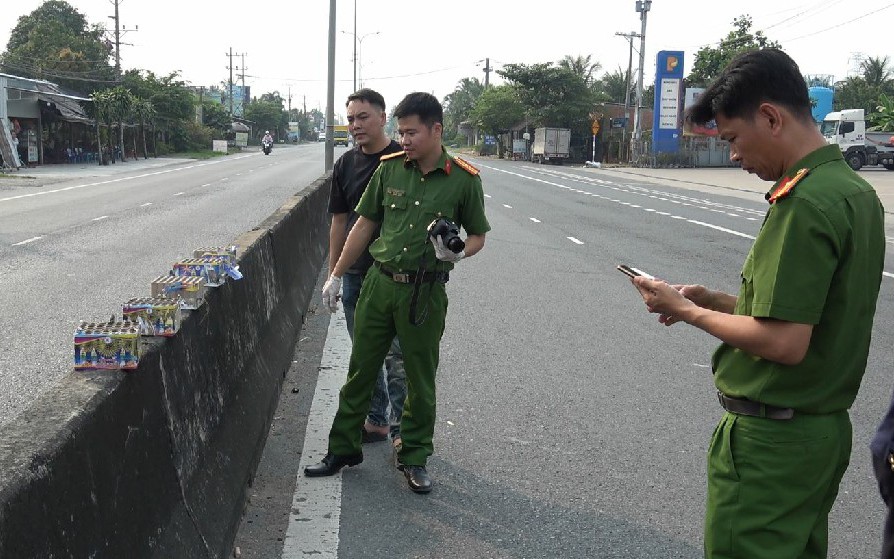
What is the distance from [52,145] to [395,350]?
45.0 m

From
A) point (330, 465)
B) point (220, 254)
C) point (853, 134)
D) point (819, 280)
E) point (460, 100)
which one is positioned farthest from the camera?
point (460, 100)

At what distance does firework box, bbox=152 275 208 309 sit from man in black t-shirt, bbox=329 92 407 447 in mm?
1314

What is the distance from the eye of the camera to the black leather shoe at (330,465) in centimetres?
475

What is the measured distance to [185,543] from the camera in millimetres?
3166

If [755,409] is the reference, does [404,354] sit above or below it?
below

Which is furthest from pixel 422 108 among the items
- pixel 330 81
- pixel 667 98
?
pixel 667 98

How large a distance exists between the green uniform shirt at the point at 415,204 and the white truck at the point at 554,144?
60141 mm

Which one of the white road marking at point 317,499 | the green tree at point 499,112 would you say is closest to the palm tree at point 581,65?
the green tree at point 499,112

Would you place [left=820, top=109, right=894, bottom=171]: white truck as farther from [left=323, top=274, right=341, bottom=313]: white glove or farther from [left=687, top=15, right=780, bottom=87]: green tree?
[left=323, top=274, right=341, bottom=313]: white glove

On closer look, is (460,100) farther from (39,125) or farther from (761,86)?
(761,86)

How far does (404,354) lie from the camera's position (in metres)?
4.63

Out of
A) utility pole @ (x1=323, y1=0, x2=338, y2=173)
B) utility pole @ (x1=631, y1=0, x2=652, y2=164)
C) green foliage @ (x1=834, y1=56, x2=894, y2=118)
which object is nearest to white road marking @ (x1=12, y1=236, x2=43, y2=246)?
utility pole @ (x1=323, y1=0, x2=338, y2=173)

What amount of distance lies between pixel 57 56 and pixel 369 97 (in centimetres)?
6685

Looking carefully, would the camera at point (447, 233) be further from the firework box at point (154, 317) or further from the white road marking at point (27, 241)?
the white road marking at point (27, 241)
